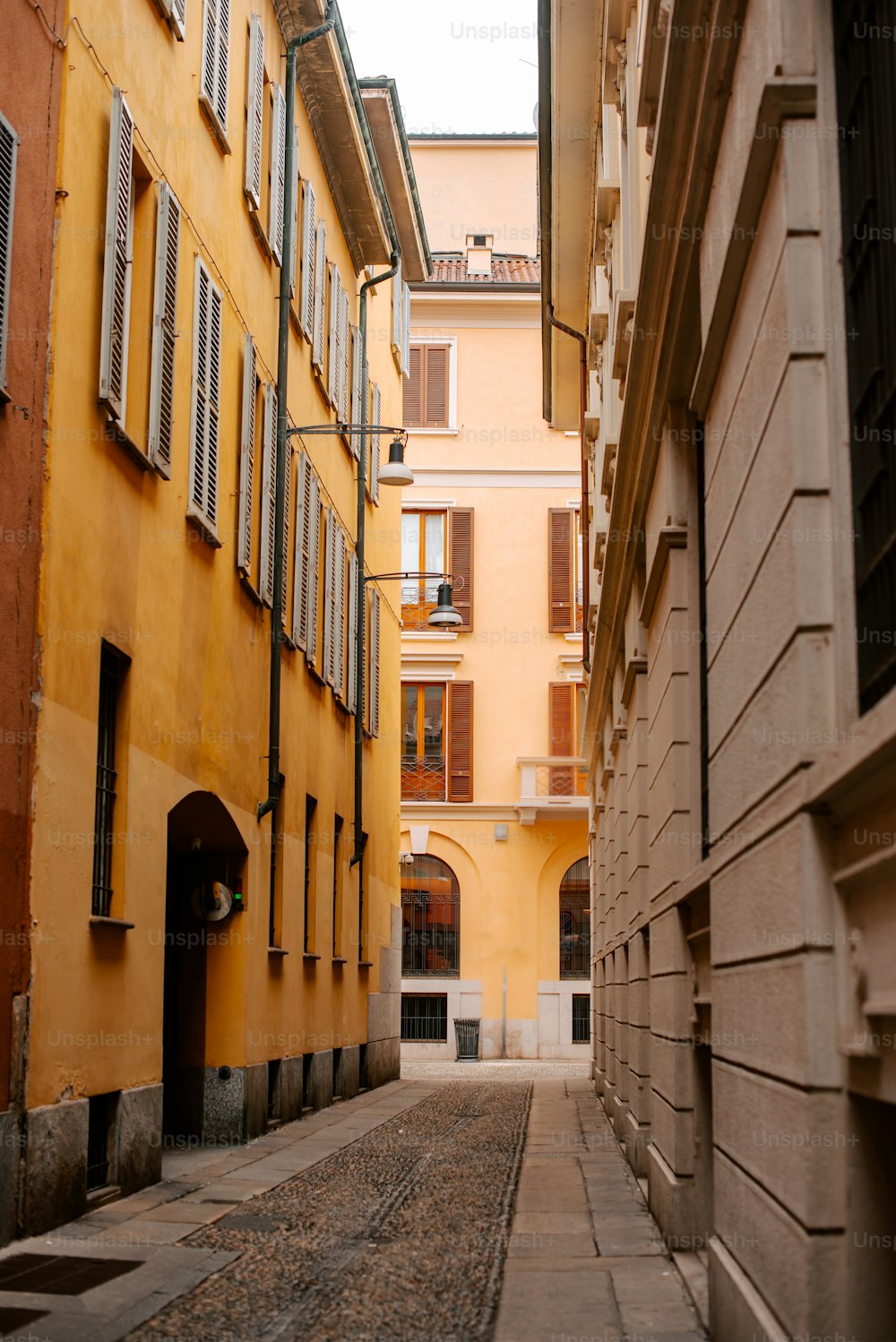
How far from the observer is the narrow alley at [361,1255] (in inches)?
280

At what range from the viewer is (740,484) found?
238 inches

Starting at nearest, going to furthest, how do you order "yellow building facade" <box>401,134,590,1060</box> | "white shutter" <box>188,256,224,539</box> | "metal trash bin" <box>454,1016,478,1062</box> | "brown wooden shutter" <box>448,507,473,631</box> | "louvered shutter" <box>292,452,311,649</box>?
"white shutter" <box>188,256,224,539</box> → "louvered shutter" <box>292,452,311,649</box> → "metal trash bin" <box>454,1016,478,1062</box> → "yellow building facade" <box>401,134,590,1060</box> → "brown wooden shutter" <box>448,507,473,631</box>

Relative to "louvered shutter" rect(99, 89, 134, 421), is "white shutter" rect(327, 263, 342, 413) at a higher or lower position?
higher

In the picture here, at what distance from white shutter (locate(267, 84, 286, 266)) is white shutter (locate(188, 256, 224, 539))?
9.61 feet

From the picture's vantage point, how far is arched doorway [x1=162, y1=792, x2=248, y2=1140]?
48.3 feet

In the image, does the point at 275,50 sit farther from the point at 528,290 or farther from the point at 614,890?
the point at 528,290

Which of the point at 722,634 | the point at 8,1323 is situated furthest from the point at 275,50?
the point at 8,1323

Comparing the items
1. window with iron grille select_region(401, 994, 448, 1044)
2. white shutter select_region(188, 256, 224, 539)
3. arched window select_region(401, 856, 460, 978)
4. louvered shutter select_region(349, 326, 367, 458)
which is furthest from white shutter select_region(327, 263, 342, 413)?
window with iron grille select_region(401, 994, 448, 1044)

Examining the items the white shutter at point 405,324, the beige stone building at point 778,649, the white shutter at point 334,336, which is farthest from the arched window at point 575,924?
the beige stone building at point 778,649

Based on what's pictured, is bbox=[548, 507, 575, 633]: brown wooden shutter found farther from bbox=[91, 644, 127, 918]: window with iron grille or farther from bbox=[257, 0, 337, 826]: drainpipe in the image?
bbox=[91, 644, 127, 918]: window with iron grille

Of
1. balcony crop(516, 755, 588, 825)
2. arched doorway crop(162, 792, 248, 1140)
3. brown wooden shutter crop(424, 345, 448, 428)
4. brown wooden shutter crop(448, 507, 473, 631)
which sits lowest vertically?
arched doorway crop(162, 792, 248, 1140)

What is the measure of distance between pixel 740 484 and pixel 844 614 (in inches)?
61.4

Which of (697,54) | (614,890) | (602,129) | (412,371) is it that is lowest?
(614,890)

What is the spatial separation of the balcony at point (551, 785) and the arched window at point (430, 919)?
2.53m
